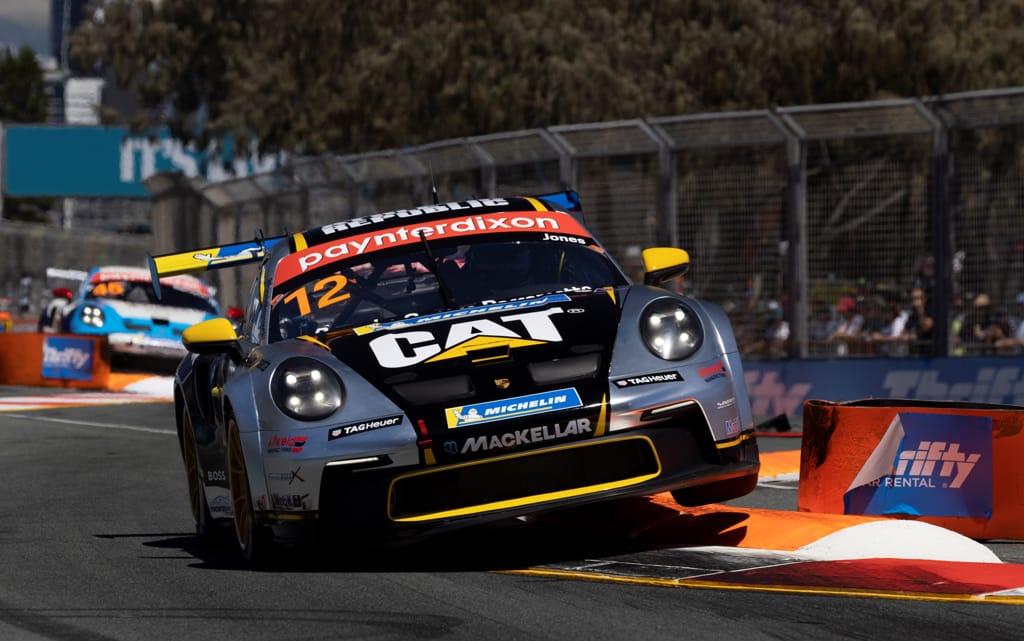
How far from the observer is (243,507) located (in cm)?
673

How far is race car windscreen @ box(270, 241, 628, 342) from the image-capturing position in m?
7.26

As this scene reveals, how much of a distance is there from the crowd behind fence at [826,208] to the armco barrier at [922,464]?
6725 millimetres

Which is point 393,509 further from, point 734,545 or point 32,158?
point 32,158

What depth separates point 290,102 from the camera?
4991 cm

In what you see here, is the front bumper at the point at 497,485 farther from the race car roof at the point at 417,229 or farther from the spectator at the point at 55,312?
the spectator at the point at 55,312

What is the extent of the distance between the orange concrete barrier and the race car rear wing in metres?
13.0

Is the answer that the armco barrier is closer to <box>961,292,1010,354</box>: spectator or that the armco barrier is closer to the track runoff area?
the track runoff area

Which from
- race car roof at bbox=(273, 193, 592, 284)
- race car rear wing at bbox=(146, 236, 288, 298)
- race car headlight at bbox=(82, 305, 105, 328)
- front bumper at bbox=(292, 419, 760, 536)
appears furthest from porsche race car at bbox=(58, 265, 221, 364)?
front bumper at bbox=(292, 419, 760, 536)

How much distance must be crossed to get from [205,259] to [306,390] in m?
2.46

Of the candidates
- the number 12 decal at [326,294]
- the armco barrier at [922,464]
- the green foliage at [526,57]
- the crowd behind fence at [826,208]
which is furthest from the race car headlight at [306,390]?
the green foliage at [526,57]

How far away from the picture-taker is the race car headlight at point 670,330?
640cm

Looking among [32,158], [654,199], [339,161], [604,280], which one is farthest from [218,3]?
[604,280]

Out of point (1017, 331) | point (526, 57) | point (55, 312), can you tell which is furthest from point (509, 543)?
point (526, 57)

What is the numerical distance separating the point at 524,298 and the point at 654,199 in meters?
10.9
